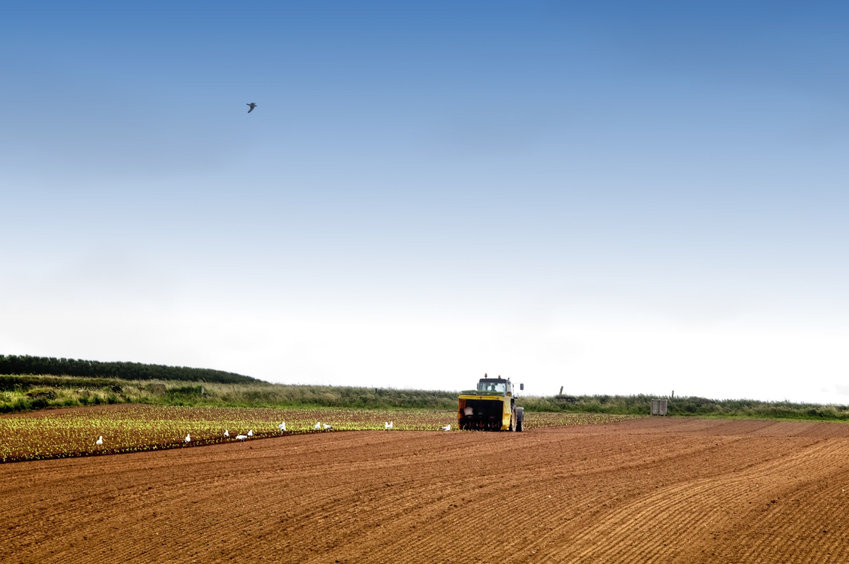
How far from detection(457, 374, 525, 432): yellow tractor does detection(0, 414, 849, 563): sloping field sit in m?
12.0

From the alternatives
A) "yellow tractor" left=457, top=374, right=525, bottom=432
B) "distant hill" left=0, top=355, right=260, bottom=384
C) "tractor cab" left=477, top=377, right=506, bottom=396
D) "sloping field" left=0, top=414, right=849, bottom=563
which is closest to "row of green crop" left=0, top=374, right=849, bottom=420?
"distant hill" left=0, top=355, right=260, bottom=384

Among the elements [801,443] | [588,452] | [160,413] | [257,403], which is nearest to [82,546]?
[588,452]

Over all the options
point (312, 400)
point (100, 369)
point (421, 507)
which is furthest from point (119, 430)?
point (100, 369)

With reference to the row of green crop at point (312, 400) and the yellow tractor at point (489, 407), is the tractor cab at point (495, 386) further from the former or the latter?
the row of green crop at point (312, 400)

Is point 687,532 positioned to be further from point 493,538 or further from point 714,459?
point 714,459

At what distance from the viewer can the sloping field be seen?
13555mm

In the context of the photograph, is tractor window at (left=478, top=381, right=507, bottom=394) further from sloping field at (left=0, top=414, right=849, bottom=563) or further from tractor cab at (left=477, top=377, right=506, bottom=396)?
sloping field at (left=0, top=414, right=849, bottom=563)

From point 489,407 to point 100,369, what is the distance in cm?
8680

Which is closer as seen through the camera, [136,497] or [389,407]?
[136,497]

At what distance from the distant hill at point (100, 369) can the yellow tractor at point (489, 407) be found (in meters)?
78.5

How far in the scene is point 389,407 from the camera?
2987 inches

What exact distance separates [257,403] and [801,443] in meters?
47.1

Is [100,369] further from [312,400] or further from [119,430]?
[119,430]

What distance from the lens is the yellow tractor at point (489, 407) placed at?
40.4 metres
